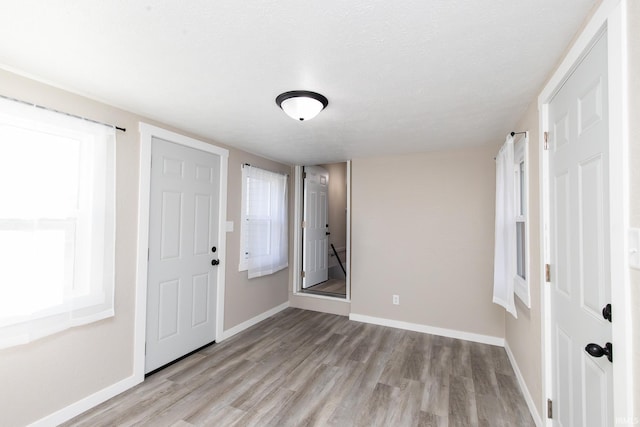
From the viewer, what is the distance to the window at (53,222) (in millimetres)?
1758

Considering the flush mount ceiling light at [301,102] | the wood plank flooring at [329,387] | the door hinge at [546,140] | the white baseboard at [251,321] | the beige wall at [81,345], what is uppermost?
the flush mount ceiling light at [301,102]

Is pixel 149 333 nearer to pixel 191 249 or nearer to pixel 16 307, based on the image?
pixel 191 249

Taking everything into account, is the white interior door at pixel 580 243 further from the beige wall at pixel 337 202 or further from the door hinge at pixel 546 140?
the beige wall at pixel 337 202

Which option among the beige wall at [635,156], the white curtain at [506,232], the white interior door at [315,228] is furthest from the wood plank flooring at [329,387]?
the white interior door at [315,228]

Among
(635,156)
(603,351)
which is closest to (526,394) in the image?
(603,351)

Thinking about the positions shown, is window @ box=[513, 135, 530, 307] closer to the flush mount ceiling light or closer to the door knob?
the door knob

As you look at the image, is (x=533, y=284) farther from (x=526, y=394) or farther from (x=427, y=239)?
(x=427, y=239)

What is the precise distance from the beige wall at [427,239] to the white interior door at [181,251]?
200cm

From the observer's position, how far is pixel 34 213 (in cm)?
185

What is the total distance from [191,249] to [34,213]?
135 cm

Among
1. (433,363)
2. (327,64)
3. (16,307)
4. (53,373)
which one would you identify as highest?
(327,64)

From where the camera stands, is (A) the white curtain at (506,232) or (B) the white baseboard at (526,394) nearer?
(B) the white baseboard at (526,394)

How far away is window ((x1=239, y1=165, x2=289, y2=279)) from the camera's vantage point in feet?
12.4

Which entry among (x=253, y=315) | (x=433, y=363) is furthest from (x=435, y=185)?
(x=253, y=315)
